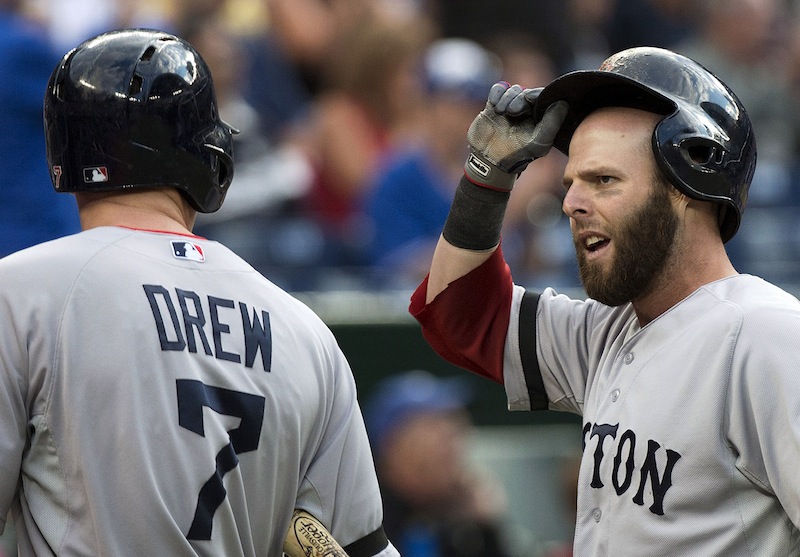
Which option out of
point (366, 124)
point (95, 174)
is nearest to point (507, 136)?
point (95, 174)

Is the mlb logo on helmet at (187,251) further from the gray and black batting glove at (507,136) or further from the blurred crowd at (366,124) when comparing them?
the blurred crowd at (366,124)

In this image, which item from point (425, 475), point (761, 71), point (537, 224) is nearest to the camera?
point (425, 475)

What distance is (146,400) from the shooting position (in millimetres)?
2604

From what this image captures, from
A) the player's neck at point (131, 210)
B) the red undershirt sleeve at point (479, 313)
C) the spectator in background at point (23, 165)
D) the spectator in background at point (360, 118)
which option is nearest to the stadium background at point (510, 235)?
the spectator in background at point (23, 165)

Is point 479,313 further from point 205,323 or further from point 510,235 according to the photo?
point 510,235

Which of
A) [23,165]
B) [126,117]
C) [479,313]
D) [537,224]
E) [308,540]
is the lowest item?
[537,224]

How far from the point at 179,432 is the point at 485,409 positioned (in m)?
3.58

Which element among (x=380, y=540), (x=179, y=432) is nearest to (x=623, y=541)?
(x=380, y=540)

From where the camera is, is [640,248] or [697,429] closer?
[697,429]

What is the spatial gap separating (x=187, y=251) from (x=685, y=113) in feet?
3.94

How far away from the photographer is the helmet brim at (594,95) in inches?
114

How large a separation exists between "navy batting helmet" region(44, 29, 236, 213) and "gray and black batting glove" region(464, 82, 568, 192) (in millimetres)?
725

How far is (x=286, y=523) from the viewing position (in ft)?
9.42

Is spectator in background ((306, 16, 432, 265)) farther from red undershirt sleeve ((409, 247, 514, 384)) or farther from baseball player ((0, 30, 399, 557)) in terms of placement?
baseball player ((0, 30, 399, 557))
